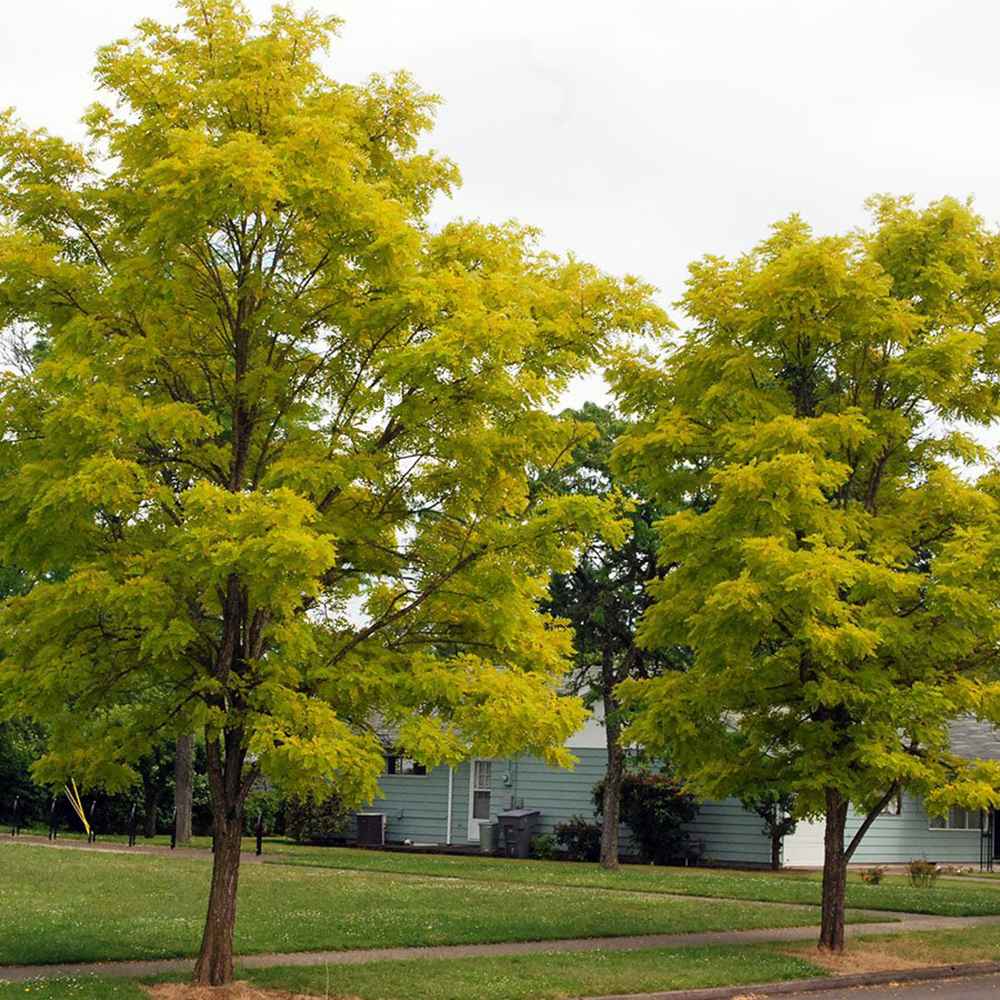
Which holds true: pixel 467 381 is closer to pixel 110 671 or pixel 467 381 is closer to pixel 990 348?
pixel 110 671

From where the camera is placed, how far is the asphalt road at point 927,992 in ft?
51.9

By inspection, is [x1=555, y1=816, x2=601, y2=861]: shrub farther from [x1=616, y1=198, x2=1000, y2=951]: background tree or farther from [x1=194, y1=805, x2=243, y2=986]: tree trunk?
[x1=194, y1=805, x2=243, y2=986]: tree trunk

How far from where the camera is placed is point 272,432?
1487cm

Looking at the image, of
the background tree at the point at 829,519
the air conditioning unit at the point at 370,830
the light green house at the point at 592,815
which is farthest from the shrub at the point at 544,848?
the background tree at the point at 829,519

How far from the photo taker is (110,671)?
13.8m

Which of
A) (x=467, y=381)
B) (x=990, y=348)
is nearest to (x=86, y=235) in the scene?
(x=467, y=381)

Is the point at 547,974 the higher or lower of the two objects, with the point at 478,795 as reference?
lower

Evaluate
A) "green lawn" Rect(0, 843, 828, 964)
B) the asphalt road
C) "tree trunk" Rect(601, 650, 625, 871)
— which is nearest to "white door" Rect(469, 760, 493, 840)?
"tree trunk" Rect(601, 650, 625, 871)

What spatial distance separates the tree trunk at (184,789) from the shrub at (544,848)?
29.2 feet

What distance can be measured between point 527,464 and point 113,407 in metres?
4.58

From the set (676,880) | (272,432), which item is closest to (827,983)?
(272,432)

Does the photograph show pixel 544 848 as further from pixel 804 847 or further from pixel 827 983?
pixel 827 983

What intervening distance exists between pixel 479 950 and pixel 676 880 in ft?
38.9

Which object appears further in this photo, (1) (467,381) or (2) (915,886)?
(2) (915,886)
